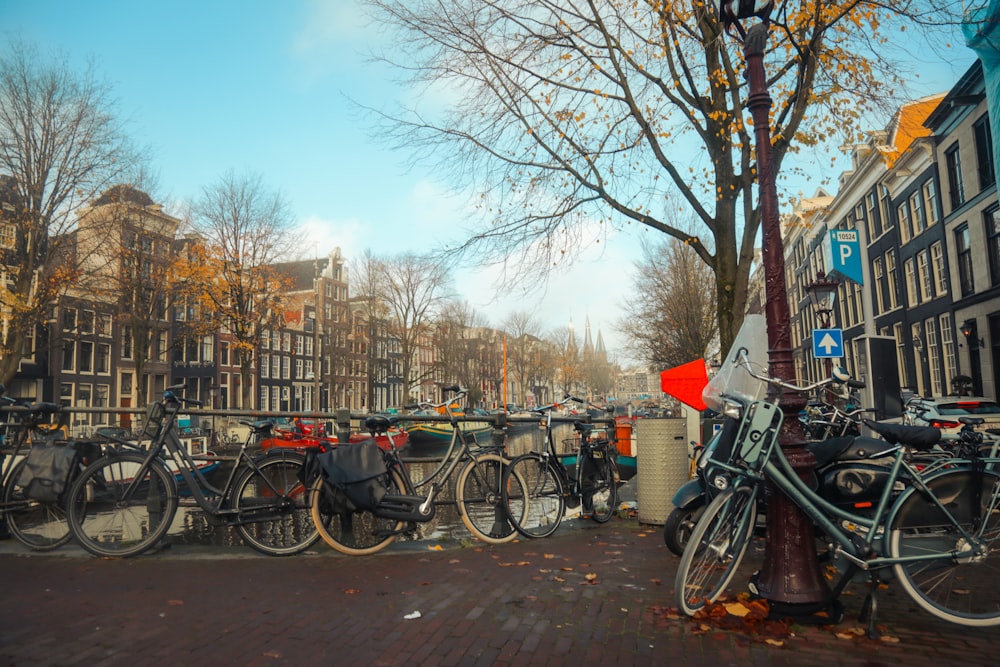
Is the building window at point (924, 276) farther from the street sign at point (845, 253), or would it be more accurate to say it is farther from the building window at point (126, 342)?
the building window at point (126, 342)

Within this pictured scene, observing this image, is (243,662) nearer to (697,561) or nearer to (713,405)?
(697,561)

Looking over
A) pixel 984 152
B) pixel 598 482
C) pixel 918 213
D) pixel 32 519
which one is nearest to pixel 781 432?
pixel 598 482

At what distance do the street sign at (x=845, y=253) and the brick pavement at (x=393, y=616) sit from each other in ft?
23.6

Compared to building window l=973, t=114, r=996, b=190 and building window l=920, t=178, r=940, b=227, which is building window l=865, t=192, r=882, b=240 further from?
building window l=973, t=114, r=996, b=190

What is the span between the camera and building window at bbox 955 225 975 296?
2358cm

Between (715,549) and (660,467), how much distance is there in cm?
328

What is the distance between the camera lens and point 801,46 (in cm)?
754

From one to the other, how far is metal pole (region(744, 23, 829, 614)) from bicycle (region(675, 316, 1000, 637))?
10cm

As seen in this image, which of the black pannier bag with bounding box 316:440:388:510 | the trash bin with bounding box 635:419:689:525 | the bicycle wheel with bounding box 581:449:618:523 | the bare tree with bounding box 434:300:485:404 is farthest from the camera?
the bare tree with bounding box 434:300:485:404

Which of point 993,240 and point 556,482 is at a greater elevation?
point 993,240

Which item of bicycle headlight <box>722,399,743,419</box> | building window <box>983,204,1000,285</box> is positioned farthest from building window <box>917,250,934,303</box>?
bicycle headlight <box>722,399,743,419</box>

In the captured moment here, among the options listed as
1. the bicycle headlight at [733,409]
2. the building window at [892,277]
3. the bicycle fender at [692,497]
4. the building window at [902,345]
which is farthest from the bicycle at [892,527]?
the building window at [892,277]

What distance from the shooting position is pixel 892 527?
11.1 ft

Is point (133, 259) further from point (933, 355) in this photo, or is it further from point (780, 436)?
point (933, 355)
